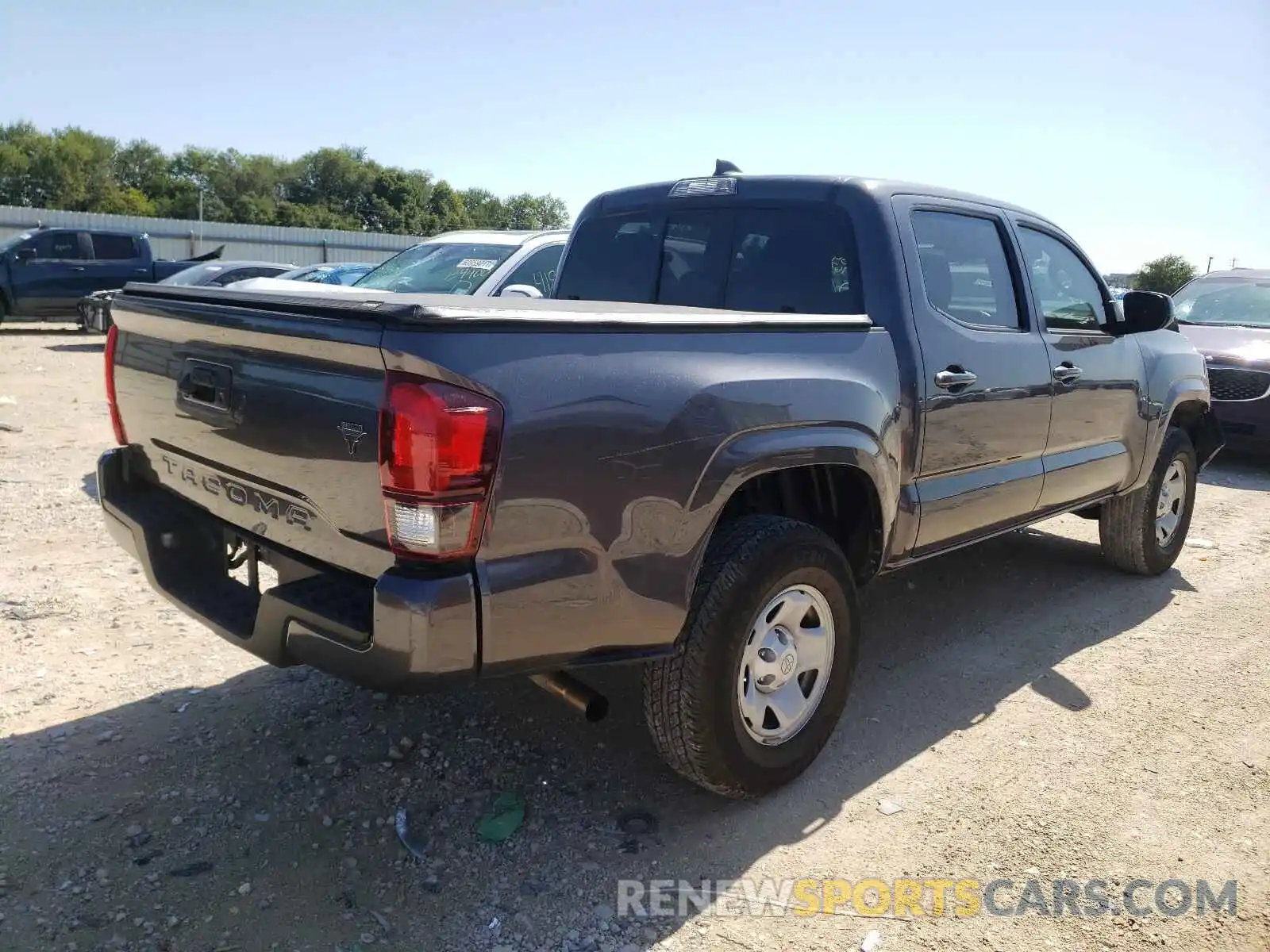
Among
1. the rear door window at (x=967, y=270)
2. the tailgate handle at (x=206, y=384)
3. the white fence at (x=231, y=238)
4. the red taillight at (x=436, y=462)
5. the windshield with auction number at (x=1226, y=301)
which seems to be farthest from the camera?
the white fence at (x=231, y=238)

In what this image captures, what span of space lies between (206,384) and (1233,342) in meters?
9.98

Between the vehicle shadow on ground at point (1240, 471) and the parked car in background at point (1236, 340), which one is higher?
the parked car in background at point (1236, 340)

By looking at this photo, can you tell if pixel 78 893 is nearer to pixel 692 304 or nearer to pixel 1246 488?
pixel 692 304

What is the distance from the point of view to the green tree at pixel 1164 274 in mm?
35438

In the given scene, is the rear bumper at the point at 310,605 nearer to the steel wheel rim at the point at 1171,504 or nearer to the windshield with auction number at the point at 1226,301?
the steel wheel rim at the point at 1171,504

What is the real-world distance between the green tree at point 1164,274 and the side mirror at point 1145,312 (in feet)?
112

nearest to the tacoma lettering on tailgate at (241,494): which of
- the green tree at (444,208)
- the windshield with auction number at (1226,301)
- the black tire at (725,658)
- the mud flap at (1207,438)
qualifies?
the black tire at (725,658)

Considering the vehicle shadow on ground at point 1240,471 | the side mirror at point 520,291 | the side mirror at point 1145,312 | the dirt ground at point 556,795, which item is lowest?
the vehicle shadow on ground at point 1240,471

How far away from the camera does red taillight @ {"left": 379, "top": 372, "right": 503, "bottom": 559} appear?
2215 millimetres

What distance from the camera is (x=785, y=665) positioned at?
312 cm

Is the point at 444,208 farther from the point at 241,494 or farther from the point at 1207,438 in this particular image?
Answer: the point at 241,494

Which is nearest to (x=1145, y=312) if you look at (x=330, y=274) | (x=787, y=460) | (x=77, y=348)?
(x=787, y=460)

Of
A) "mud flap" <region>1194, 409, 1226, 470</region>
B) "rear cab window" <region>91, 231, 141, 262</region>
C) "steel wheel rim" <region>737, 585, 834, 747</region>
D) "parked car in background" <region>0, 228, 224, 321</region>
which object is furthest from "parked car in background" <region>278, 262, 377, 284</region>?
"steel wheel rim" <region>737, 585, 834, 747</region>

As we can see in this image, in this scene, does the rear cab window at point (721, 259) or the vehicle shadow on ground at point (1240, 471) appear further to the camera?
the vehicle shadow on ground at point (1240, 471)
